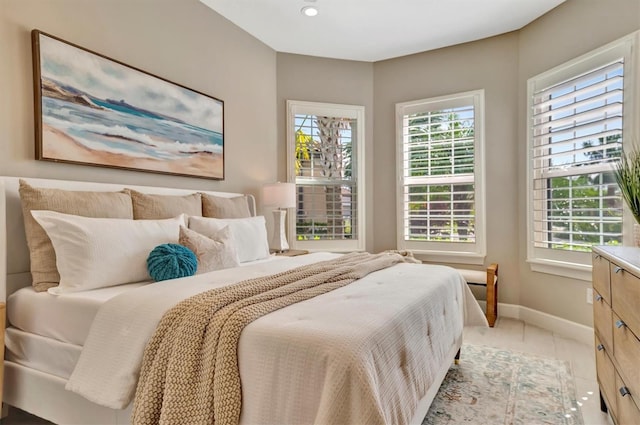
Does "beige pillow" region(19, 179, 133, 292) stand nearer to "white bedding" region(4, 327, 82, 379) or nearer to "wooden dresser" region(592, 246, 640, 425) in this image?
"white bedding" region(4, 327, 82, 379)

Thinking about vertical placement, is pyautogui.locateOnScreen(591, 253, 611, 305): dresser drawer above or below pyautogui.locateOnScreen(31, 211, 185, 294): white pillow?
below

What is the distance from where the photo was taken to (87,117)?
2365 mm

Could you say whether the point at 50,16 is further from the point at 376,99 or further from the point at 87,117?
the point at 376,99

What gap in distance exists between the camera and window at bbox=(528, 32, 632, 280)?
9.10ft

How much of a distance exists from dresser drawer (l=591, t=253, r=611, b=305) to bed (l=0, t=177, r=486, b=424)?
2.36ft

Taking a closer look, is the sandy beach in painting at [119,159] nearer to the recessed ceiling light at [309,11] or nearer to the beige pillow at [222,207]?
the beige pillow at [222,207]

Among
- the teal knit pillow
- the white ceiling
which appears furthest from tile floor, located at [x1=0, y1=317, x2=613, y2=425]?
the white ceiling

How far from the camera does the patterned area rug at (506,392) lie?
1.96 metres

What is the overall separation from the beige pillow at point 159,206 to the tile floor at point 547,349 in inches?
47.7

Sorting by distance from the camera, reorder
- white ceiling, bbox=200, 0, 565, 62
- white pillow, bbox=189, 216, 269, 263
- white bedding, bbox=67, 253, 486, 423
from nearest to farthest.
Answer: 1. white bedding, bbox=67, 253, 486, 423
2. white pillow, bbox=189, 216, 269, 263
3. white ceiling, bbox=200, 0, 565, 62

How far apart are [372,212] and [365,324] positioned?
329 centimetres

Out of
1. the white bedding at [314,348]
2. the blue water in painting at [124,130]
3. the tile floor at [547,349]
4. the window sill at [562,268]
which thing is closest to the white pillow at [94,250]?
the white bedding at [314,348]

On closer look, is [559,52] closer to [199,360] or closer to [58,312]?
[199,360]

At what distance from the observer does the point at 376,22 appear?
11.7ft
